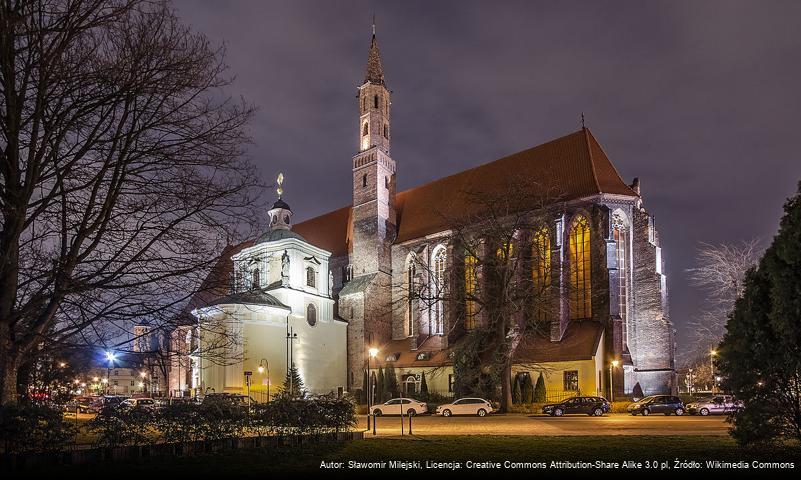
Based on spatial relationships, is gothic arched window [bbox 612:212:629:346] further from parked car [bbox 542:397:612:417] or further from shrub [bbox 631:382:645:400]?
parked car [bbox 542:397:612:417]

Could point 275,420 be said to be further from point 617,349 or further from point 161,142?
point 617,349

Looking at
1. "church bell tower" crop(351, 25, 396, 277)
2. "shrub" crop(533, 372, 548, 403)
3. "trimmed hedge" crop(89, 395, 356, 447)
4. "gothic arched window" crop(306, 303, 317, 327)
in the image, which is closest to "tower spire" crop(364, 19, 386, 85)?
"church bell tower" crop(351, 25, 396, 277)

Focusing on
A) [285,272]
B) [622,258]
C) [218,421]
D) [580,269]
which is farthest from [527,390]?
[218,421]

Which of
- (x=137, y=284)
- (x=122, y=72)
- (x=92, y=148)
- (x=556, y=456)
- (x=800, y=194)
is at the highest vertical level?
(x=122, y=72)

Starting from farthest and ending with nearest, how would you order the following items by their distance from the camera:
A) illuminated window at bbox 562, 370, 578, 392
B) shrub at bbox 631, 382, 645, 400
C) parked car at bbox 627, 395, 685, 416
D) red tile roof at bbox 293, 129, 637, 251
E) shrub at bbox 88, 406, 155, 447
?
1. red tile roof at bbox 293, 129, 637, 251
2. illuminated window at bbox 562, 370, 578, 392
3. shrub at bbox 631, 382, 645, 400
4. parked car at bbox 627, 395, 685, 416
5. shrub at bbox 88, 406, 155, 447

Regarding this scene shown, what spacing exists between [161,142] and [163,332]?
11.1 ft

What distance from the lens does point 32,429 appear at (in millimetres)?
11758

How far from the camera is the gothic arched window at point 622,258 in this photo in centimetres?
3916

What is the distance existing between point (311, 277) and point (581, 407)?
25.9 metres

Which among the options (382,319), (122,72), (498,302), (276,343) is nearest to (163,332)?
(122,72)

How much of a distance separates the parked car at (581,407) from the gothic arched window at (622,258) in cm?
720

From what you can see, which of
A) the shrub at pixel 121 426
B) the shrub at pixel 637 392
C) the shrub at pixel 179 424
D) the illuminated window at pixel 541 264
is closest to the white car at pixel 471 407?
the illuminated window at pixel 541 264

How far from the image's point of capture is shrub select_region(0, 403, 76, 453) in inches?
452

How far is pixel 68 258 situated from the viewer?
11.4 meters
